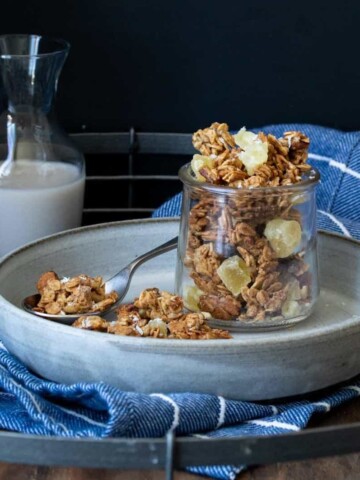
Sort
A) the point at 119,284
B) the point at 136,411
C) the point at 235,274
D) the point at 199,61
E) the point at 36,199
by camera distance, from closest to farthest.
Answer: the point at 136,411, the point at 235,274, the point at 119,284, the point at 36,199, the point at 199,61

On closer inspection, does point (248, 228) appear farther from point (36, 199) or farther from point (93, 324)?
point (36, 199)

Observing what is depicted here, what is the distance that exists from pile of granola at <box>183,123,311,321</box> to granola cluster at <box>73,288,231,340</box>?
1.3 inches

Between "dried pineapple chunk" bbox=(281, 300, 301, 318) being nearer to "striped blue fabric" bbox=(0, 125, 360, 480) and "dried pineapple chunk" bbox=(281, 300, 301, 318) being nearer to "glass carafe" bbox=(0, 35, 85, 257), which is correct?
"striped blue fabric" bbox=(0, 125, 360, 480)

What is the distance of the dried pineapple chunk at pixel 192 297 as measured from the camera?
0.78 m

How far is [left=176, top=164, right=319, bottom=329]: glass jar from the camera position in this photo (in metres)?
0.74

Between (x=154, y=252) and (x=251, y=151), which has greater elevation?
(x=251, y=151)

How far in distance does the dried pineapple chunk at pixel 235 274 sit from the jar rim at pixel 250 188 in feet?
0.17

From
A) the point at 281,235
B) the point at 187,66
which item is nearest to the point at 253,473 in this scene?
the point at 281,235

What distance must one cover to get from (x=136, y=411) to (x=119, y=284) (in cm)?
23

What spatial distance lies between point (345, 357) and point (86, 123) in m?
0.74

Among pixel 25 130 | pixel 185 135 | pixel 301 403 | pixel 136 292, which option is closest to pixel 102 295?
pixel 136 292

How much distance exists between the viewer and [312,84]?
134cm

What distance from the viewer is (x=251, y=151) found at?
73 centimetres

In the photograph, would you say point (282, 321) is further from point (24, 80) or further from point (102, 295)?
point (24, 80)
